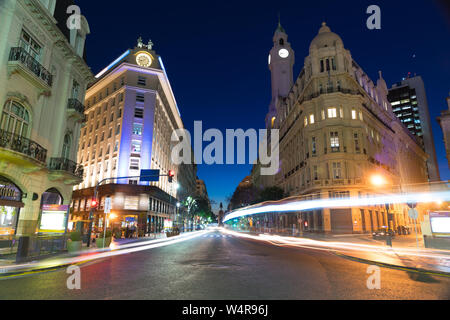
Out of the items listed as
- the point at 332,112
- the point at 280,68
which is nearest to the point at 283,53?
the point at 280,68

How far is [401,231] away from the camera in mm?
40938

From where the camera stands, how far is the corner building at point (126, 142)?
138 ft

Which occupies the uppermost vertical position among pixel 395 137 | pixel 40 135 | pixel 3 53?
pixel 395 137

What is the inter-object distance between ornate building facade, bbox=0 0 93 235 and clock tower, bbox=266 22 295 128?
70.8m

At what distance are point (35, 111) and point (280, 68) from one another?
85.5 metres

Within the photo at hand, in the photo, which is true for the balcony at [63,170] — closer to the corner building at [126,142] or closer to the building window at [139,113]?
the corner building at [126,142]

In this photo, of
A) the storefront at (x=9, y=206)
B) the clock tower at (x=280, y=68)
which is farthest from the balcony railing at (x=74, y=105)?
the clock tower at (x=280, y=68)

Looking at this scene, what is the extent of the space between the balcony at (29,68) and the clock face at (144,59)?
3469 centimetres

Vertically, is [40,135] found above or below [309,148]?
below

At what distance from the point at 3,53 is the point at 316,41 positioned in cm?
4782

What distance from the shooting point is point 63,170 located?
63.7 feet
